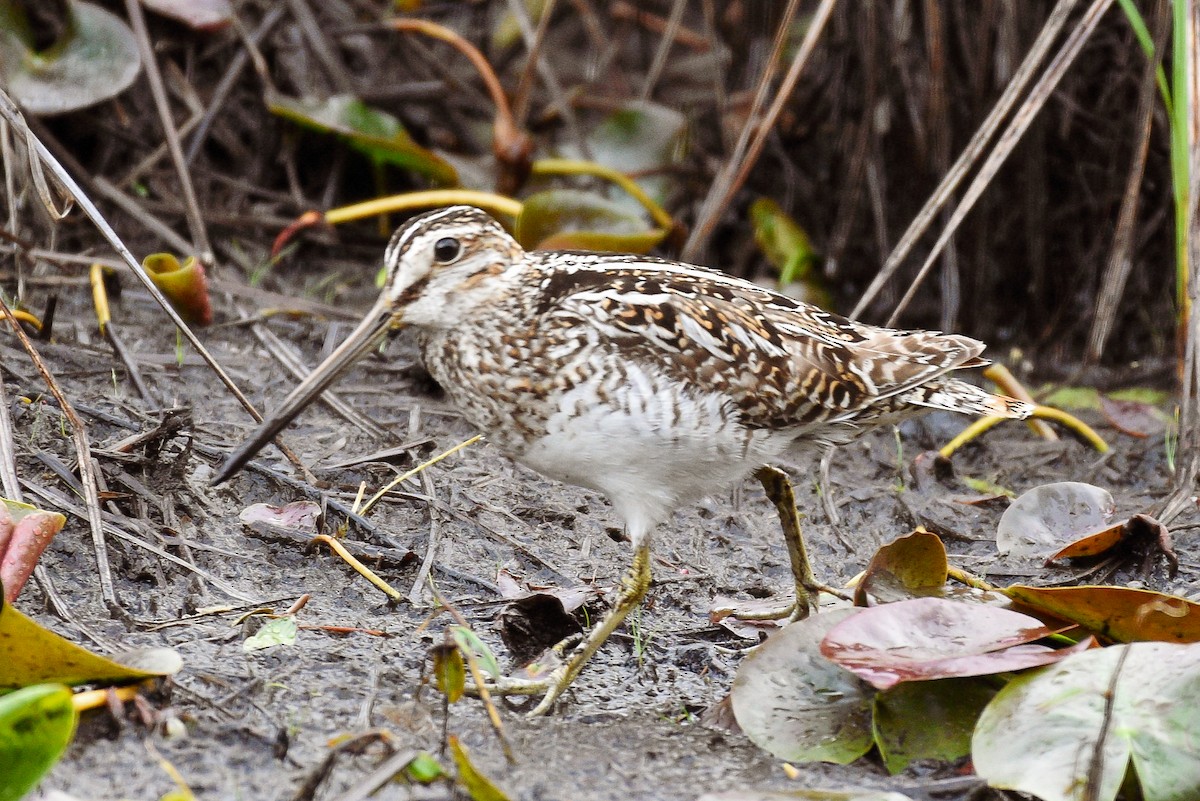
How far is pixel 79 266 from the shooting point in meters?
5.31

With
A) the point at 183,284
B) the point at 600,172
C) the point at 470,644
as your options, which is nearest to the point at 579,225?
the point at 600,172

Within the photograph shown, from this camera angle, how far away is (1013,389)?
5.32m

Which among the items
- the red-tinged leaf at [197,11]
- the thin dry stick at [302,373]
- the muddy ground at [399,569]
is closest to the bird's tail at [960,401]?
the muddy ground at [399,569]

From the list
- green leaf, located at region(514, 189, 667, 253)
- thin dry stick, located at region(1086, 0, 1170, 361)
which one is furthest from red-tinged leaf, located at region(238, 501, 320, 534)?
thin dry stick, located at region(1086, 0, 1170, 361)

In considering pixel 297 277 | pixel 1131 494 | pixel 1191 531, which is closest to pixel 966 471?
pixel 1131 494

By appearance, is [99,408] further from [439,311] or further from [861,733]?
[861,733]

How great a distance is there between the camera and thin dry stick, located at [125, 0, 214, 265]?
17.9 feet

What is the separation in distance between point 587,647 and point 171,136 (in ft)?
10.1

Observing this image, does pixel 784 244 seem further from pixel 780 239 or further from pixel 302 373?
pixel 302 373

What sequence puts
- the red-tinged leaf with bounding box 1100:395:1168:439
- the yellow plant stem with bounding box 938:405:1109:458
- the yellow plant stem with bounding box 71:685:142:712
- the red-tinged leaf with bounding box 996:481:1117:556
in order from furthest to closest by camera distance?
the red-tinged leaf with bounding box 1100:395:1168:439 → the yellow plant stem with bounding box 938:405:1109:458 → the red-tinged leaf with bounding box 996:481:1117:556 → the yellow plant stem with bounding box 71:685:142:712

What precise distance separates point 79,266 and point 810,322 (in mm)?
2919

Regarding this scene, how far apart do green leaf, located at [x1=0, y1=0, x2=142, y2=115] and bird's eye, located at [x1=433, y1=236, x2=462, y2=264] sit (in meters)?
2.66

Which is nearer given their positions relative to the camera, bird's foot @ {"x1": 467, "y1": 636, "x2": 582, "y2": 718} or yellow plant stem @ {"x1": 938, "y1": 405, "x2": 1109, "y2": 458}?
bird's foot @ {"x1": 467, "y1": 636, "x2": 582, "y2": 718}

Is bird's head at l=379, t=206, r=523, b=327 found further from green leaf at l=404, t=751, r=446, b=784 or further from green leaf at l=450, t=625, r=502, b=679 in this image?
green leaf at l=404, t=751, r=446, b=784
